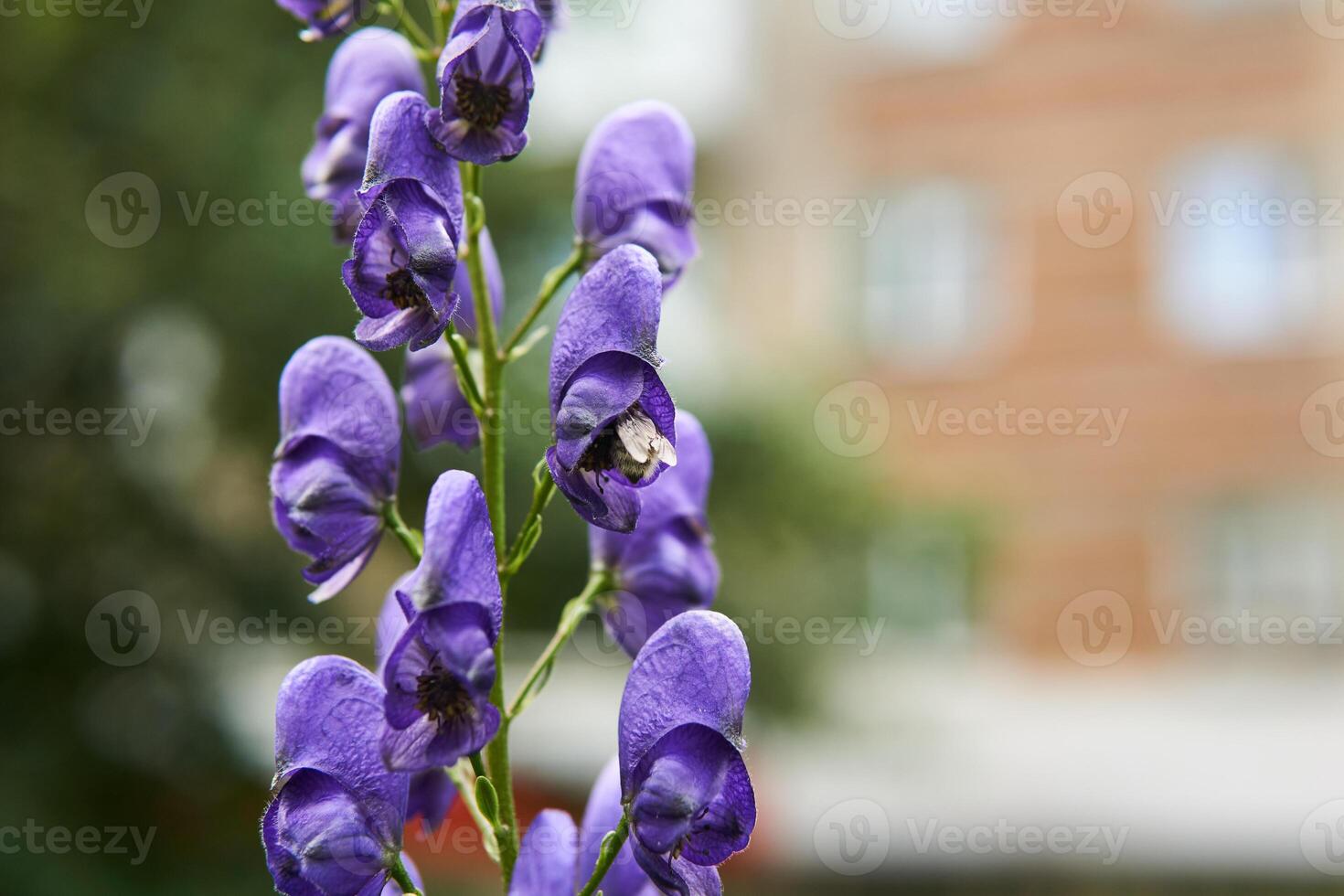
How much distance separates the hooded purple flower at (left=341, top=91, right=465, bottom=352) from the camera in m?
1.15

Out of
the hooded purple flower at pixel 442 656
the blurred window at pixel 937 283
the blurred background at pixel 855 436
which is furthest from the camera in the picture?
the blurred window at pixel 937 283

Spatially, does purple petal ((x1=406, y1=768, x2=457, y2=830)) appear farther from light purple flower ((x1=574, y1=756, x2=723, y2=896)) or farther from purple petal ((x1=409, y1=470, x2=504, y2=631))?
purple petal ((x1=409, y1=470, x2=504, y2=631))

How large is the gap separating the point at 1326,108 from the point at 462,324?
14774mm

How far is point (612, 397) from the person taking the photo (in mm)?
1149

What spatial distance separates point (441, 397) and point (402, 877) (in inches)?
22.5

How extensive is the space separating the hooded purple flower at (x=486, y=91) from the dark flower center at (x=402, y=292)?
12cm

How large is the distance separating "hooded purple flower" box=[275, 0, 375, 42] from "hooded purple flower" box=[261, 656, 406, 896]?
804 mm

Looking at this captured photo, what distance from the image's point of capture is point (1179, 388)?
14.8 metres

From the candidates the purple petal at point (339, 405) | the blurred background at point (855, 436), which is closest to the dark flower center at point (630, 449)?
the purple petal at point (339, 405)

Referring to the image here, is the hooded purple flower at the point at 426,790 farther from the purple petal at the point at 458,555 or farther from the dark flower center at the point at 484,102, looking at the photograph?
the dark flower center at the point at 484,102

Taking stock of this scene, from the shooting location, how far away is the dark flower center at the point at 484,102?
1205 millimetres

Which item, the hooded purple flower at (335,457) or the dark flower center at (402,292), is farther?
the hooded purple flower at (335,457)

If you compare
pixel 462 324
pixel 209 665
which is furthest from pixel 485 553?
pixel 209 665

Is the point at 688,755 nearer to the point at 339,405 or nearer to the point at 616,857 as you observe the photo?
the point at 616,857
